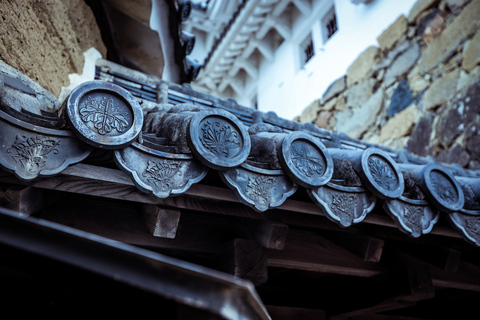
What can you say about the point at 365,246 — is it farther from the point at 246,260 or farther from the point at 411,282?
the point at 246,260

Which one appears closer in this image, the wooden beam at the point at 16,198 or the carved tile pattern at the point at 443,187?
the wooden beam at the point at 16,198

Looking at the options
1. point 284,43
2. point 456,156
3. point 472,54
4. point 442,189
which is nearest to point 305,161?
point 442,189

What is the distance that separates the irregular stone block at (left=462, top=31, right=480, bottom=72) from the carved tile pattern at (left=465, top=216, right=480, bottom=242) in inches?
98.6

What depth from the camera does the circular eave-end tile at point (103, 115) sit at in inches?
45.1

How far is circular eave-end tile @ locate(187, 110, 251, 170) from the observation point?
4.20 feet

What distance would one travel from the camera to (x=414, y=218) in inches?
66.2

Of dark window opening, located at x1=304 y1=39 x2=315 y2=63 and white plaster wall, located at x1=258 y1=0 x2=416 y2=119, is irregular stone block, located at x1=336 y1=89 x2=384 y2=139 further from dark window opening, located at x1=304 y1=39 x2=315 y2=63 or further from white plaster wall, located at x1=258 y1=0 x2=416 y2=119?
dark window opening, located at x1=304 y1=39 x2=315 y2=63

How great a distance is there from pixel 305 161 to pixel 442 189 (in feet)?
2.50

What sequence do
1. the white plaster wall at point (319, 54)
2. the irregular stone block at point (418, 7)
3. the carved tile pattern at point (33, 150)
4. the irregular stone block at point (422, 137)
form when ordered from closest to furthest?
the carved tile pattern at point (33, 150), the irregular stone block at point (422, 137), the irregular stone block at point (418, 7), the white plaster wall at point (319, 54)

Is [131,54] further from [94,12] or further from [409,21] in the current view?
[409,21]

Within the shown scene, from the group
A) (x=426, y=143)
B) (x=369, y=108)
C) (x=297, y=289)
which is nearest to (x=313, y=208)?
(x=297, y=289)

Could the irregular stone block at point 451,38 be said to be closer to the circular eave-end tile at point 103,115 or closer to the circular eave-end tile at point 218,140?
the circular eave-end tile at point 218,140

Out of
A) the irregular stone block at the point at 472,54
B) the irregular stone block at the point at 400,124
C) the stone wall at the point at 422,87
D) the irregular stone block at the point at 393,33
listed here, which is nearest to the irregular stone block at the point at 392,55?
the stone wall at the point at 422,87

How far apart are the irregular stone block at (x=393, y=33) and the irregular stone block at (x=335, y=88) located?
76 cm
